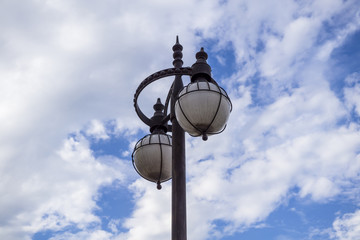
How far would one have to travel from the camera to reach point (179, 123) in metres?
5.55

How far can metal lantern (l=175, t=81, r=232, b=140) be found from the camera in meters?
5.42

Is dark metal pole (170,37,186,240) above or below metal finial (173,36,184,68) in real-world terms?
below

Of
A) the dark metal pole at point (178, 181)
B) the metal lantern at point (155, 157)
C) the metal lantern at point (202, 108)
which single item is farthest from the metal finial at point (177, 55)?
the metal lantern at point (155, 157)

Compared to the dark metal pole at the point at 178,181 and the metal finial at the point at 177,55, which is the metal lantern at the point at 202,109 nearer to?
the dark metal pole at the point at 178,181

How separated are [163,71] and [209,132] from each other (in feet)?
3.80

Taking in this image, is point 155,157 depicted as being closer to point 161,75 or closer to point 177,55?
point 161,75

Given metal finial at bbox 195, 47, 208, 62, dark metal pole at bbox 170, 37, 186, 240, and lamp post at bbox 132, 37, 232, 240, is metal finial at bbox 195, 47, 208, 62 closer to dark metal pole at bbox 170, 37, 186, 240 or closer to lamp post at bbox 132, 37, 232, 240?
lamp post at bbox 132, 37, 232, 240

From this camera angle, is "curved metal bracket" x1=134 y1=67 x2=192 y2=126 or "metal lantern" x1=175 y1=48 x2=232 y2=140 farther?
"curved metal bracket" x1=134 y1=67 x2=192 y2=126

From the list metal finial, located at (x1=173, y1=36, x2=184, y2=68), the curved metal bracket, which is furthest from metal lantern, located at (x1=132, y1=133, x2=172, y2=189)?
metal finial, located at (x1=173, y1=36, x2=184, y2=68)

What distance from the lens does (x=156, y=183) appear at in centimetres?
643

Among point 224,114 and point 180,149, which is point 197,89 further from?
point 180,149

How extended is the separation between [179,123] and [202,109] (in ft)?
1.18

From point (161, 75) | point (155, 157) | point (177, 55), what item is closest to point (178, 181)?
point (155, 157)

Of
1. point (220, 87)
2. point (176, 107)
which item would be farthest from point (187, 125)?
point (220, 87)
